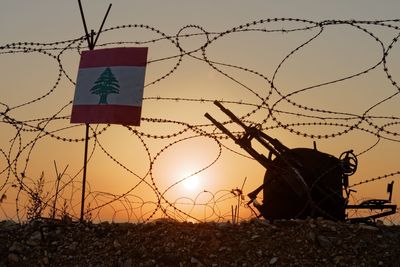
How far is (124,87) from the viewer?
9.01m

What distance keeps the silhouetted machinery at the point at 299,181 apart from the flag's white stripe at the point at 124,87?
188 centimetres

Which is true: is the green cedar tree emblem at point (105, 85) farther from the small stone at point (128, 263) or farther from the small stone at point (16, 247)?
the small stone at point (128, 263)

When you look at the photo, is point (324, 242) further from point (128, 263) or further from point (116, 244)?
point (116, 244)

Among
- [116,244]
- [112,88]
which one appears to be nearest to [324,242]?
[116,244]

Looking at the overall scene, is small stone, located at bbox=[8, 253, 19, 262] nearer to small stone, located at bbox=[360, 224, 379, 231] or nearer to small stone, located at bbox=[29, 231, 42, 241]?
small stone, located at bbox=[29, 231, 42, 241]

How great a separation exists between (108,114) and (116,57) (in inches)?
36.1

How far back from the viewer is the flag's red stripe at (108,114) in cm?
888

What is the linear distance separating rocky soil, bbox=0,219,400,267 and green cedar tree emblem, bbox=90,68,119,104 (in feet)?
6.58

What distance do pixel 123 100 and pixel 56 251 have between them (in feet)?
7.90

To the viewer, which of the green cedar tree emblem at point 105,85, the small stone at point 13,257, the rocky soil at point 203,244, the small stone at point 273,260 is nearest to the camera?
the small stone at point 273,260

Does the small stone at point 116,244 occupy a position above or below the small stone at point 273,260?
above

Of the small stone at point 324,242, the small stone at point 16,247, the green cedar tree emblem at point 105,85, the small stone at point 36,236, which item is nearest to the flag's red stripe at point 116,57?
the green cedar tree emblem at point 105,85

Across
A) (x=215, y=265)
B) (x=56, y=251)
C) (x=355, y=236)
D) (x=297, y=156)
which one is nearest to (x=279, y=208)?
(x=297, y=156)

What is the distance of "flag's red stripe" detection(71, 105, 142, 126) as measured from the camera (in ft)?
29.1
